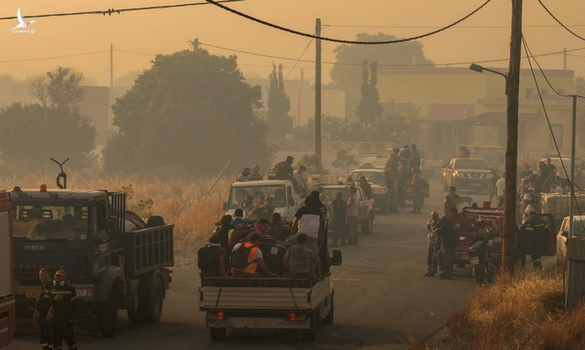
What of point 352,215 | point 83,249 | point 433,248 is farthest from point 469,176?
point 83,249

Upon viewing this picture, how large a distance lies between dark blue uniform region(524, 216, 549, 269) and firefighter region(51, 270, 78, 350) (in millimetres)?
12150

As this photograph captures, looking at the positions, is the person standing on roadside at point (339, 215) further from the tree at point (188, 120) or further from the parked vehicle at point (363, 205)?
the tree at point (188, 120)

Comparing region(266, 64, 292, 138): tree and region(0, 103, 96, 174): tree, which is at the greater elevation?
region(266, 64, 292, 138): tree

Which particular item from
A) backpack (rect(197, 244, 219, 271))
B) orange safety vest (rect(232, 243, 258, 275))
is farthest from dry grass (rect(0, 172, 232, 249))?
orange safety vest (rect(232, 243, 258, 275))

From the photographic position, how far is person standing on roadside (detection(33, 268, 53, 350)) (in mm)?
10742

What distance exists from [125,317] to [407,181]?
22.4 metres

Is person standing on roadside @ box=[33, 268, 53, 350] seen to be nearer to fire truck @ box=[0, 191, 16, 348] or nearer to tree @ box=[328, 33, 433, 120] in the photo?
fire truck @ box=[0, 191, 16, 348]

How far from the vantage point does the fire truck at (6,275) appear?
10.3 metres

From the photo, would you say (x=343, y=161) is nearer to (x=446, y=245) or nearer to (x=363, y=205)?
(x=363, y=205)

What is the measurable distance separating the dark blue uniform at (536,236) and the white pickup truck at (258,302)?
8935mm

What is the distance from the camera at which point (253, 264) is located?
12.6 m

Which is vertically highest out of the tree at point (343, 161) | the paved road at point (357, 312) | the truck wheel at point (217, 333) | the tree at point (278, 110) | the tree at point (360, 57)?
the tree at point (360, 57)

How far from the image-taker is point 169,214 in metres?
32.1

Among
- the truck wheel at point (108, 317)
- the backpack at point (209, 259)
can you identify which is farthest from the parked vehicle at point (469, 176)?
the truck wheel at point (108, 317)
